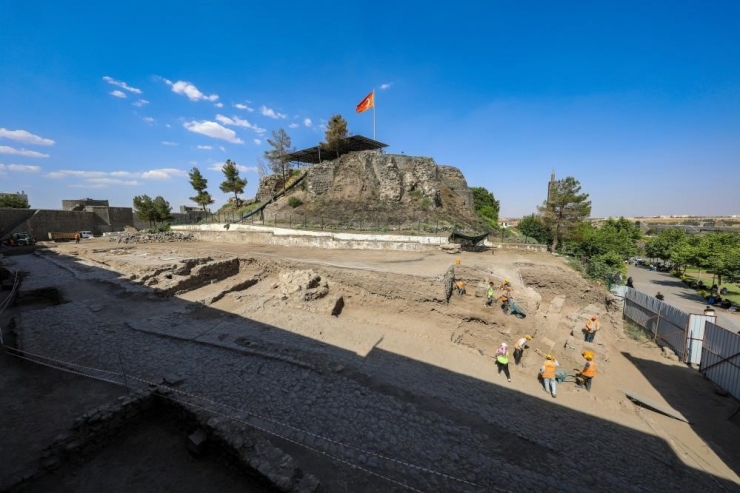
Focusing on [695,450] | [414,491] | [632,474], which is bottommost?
[695,450]

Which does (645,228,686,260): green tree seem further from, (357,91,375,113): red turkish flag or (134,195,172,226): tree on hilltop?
(134,195,172,226): tree on hilltop

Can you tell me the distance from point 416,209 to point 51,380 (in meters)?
26.7

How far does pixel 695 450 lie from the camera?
560cm

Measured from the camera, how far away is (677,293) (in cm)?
2073

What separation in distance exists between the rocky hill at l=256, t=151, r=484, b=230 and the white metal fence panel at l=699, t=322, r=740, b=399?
20.6 meters

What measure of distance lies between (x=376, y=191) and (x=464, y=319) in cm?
2256

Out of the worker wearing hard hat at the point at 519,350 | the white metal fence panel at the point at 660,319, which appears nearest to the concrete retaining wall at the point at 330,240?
the white metal fence panel at the point at 660,319

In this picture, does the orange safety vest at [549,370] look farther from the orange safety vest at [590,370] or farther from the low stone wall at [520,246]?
the low stone wall at [520,246]

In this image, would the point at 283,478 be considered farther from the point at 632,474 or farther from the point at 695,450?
the point at 695,450

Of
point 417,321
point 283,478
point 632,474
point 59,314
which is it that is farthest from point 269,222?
point 632,474

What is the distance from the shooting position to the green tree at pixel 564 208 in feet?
74.6

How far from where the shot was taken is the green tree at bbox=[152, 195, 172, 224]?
32.9m

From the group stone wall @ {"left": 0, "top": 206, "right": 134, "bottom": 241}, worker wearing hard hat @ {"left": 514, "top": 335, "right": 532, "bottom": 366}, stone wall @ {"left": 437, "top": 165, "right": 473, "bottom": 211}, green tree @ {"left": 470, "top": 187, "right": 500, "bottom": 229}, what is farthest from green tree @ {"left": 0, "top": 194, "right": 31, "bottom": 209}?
green tree @ {"left": 470, "top": 187, "right": 500, "bottom": 229}

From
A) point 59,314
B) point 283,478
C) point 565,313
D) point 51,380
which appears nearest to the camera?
point 283,478
